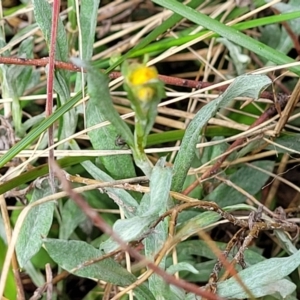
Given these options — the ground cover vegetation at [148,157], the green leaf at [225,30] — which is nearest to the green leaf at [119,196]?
the ground cover vegetation at [148,157]

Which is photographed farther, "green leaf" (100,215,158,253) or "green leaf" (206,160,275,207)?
"green leaf" (206,160,275,207)

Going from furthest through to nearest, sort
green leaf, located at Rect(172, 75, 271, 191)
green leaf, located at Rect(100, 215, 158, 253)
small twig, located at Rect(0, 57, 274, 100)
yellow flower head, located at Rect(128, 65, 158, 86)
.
→ small twig, located at Rect(0, 57, 274, 100)
green leaf, located at Rect(172, 75, 271, 191)
green leaf, located at Rect(100, 215, 158, 253)
yellow flower head, located at Rect(128, 65, 158, 86)

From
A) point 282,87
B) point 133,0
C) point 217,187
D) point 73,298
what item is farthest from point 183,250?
point 133,0

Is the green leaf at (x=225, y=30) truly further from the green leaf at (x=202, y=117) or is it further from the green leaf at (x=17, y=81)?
the green leaf at (x=17, y=81)

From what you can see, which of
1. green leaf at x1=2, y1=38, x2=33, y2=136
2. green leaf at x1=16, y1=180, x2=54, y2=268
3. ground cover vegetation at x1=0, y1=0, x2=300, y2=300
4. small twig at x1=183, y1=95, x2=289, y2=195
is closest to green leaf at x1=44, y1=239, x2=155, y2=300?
ground cover vegetation at x1=0, y1=0, x2=300, y2=300

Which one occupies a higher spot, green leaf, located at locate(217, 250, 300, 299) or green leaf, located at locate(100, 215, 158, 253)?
green leaf, located at locate(100, 215, 158, 253)

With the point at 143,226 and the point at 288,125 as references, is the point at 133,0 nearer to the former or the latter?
the point at 288,125

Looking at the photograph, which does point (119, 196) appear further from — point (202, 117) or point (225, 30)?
point (225, 30)

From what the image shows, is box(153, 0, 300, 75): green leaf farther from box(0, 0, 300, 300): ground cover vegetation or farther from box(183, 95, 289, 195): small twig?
box(183, 95, 289, 195): small twig
